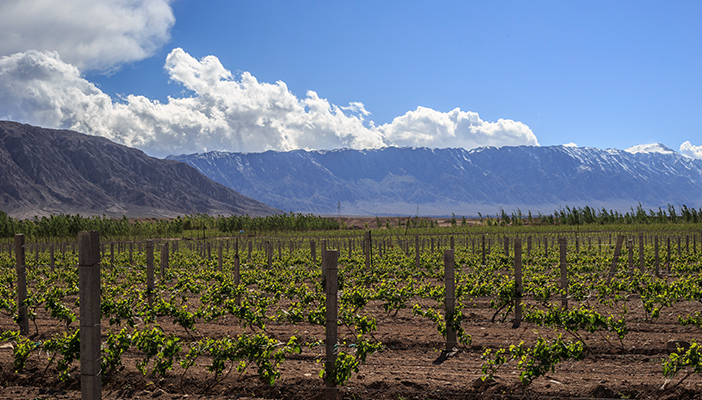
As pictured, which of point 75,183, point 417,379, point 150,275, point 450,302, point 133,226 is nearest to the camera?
point 417,379

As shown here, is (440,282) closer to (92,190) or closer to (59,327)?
(59,327)

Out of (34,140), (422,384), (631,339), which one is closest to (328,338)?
(422,384)

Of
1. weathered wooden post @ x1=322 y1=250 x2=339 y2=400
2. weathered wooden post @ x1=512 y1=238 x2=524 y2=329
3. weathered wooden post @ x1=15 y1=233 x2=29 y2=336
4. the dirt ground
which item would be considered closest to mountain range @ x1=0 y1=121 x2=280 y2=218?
weathered wooden post @ x1=15 y1=233 x2=29 y2=336

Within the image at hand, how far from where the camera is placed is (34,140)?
595 feet

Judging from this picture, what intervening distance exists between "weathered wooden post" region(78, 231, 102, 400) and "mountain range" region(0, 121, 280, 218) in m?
155

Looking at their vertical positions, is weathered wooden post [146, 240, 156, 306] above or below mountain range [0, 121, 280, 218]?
below

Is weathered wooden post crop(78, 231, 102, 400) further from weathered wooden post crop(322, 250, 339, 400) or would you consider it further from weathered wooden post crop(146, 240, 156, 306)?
weathered wooden post crop(146, 240, 156, 306)

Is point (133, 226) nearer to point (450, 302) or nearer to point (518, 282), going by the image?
point (518, 282)

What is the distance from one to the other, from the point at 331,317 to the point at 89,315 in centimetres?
225

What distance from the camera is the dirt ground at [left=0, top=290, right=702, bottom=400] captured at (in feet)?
19.8

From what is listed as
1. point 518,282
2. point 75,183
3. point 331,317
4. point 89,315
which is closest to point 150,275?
point 89,315

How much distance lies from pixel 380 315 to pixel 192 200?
189 meters

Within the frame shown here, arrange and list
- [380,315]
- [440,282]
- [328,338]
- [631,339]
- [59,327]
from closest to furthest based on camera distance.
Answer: [328,338]
[631,339]
[59,327]
[380,315]
[440,282]

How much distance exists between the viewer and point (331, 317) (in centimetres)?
546
